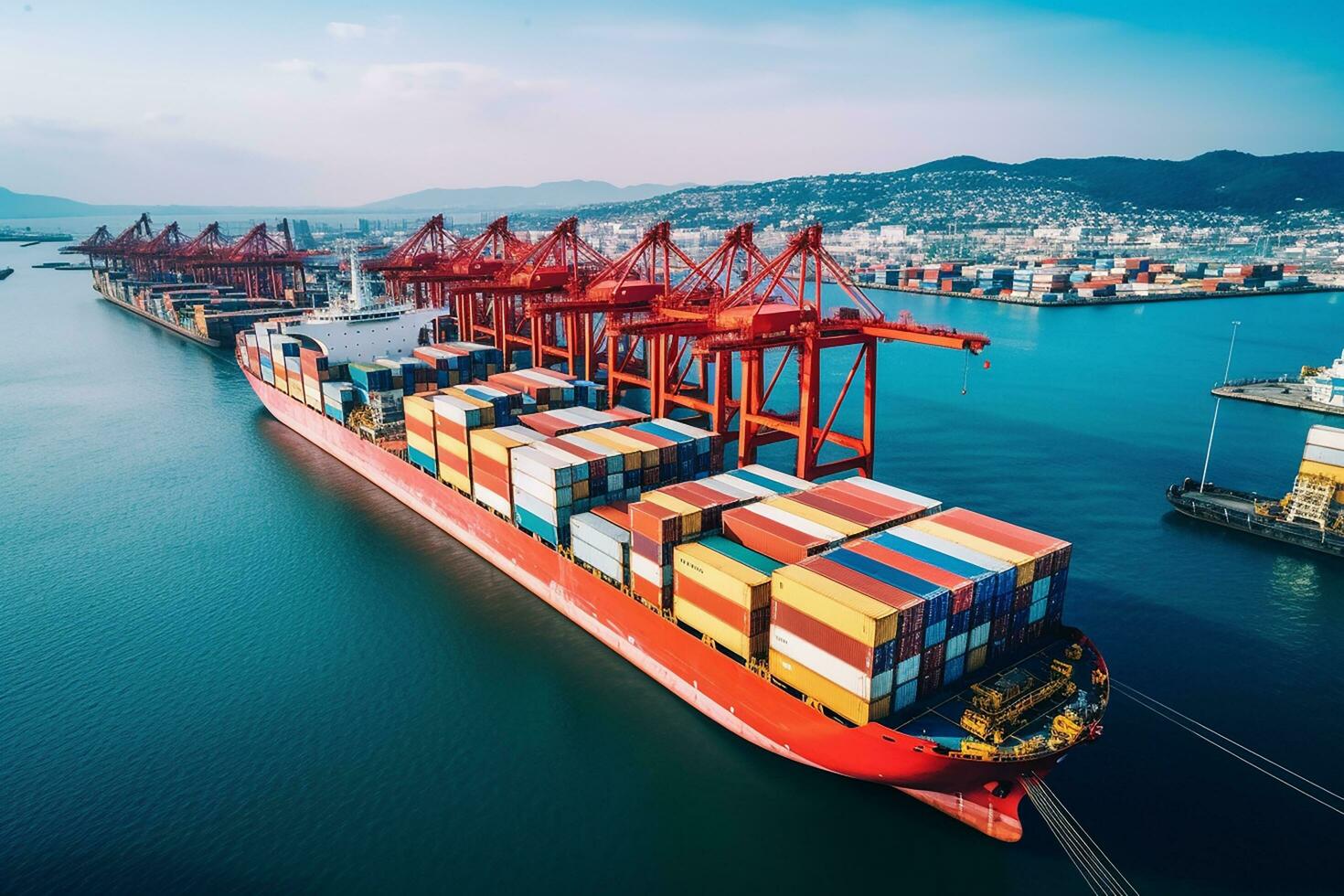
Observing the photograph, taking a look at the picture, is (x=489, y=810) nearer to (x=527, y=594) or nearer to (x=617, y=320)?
(x=527, y=594)

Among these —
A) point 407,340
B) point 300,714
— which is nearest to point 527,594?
point 300,714

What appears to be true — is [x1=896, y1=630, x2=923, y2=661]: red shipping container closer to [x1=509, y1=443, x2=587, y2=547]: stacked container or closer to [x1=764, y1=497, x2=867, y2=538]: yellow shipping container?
[x1=764, y1=497, x2=867, y2=538]: yellow shipping container

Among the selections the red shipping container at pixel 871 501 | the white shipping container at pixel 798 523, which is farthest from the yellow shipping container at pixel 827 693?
the red shipping container at pixel 871 501

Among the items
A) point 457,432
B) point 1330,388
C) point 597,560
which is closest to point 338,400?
point 457,432

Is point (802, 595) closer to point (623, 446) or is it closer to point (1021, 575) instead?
point (1021, 575)

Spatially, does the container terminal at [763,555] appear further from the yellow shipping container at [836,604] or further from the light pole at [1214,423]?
the light pole at [1214,423]

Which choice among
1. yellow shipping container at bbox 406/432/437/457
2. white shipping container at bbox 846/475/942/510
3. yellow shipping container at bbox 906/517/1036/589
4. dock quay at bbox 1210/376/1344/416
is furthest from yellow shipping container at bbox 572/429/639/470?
dock quay at bbox 1210/376/1344/416
